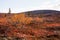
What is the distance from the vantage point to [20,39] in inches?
1048

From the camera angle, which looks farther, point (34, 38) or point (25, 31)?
point (25, 31)

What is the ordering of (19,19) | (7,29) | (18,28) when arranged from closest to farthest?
(7,29) < (18,28) < (19,19)

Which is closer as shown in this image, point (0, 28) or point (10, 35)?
point (10, 35)

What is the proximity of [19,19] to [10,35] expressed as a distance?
14.7m

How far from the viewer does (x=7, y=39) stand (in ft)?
86.5

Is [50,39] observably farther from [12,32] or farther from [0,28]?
[0,28]

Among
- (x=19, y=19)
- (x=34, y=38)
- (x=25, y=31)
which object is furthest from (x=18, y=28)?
(x=19, y=19)

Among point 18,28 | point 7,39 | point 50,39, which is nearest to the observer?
point 7,39

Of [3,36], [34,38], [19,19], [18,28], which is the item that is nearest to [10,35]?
[3,36]

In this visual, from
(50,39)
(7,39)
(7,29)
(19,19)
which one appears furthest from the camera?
(19,19)

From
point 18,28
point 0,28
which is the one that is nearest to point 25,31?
point 18,28

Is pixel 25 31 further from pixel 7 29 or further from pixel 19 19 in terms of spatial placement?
pixel 19 19

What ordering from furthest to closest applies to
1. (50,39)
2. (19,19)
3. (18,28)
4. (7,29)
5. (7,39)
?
(19,19) < (18,28) < (7,29) < (50,39) < (7,39)

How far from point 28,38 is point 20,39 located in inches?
64.3
